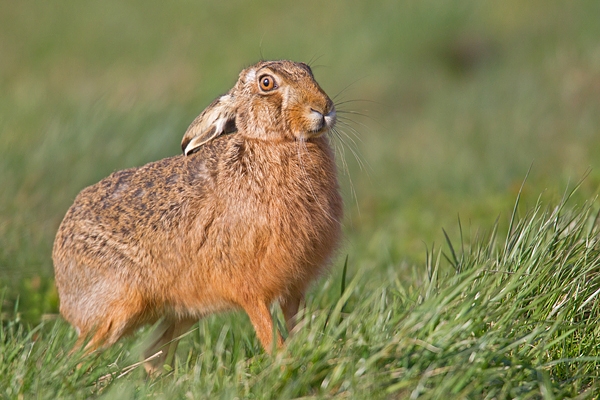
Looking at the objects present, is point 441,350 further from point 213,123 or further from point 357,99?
point 357,99

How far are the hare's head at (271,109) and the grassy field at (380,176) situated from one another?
496mm

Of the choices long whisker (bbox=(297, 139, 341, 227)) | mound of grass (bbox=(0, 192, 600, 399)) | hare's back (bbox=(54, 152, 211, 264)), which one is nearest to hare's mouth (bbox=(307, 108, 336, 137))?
long whisker (bbox=(297, 139, 341, 227))

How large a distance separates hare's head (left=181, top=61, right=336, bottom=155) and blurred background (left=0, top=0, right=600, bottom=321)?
0.43 metres

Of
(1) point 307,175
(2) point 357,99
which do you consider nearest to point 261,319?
(1) point 307,175

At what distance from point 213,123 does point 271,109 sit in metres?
0.44

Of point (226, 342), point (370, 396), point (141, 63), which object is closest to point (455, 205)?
point (226, 342)

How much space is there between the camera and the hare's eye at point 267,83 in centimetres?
415

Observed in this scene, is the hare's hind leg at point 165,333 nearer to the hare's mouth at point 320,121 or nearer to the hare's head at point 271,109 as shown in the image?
the hare's head at point 271,109

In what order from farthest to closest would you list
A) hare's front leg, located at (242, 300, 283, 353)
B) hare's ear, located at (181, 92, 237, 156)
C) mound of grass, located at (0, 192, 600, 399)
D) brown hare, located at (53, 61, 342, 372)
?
hare's ear, located at (181, 92, 237, 156)
brown hare, located at (53, 61, 342, 372)
hare's front leg, located at (242, 300, 283, 353)
mound of grass, located at (0, 192, 600, 399)

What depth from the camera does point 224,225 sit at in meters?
4.03

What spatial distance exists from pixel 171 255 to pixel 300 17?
10432mm

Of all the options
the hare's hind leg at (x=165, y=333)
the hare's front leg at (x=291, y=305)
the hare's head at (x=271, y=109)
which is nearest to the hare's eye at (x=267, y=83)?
the hare's head at (x=271, y=109)

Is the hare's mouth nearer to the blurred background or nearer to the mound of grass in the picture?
the blurred background

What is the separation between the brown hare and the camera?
3975mm
